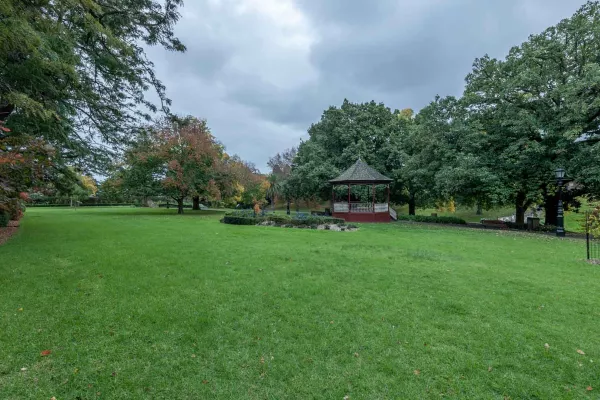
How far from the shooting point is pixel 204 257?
295 inches

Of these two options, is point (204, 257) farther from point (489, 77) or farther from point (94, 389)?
point (489, 77)

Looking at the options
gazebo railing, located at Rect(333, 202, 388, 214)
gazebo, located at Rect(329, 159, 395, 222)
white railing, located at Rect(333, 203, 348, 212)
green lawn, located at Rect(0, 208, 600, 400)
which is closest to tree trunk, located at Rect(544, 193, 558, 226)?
gazebo, located at Rect(329, 159, 395, 222)

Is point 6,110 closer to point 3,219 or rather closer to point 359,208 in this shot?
point 3,219

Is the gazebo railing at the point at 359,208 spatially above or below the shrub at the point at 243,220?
above

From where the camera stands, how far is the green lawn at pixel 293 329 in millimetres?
2697

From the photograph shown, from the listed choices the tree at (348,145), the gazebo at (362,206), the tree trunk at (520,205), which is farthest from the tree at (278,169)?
the tree trunk at (520,205)

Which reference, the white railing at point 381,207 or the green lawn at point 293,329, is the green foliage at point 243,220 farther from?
the green lawn at point 293,329

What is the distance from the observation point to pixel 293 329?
373 centimetres

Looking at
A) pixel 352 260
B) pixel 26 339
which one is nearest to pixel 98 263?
pixel 26 339

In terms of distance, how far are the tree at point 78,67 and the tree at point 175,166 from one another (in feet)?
40.6

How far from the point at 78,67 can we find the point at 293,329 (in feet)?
33.2

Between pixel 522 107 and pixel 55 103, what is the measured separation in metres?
19.7

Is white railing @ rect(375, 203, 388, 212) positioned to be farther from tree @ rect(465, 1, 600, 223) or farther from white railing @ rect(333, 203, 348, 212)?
tree @ rect(465, 1, 600, 223)

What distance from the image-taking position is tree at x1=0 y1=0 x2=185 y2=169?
217 inches
